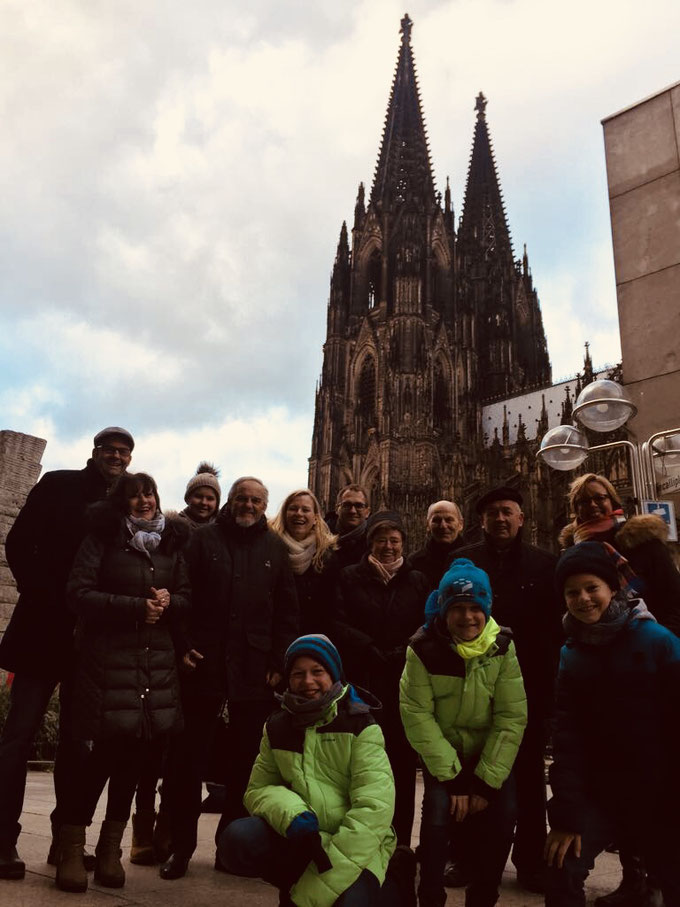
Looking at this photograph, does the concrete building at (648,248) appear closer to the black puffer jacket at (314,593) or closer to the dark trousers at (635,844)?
the black puffer jacket at (314,593)

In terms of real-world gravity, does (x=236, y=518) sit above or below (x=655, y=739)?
above

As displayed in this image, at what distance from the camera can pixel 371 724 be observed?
283 centimetres

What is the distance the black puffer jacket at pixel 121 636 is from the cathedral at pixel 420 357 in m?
31.0

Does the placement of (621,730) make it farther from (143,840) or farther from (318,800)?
(143,840)

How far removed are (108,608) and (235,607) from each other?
0.70 metres

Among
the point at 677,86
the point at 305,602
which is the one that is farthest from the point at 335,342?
the point at 305,602

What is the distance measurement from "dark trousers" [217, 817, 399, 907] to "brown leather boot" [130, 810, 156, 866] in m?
1.28

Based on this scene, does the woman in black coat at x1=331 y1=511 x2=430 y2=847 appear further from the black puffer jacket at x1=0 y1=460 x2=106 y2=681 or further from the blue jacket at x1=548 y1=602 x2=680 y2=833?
the black puffer jacket at x1=0 y1=460 x2=106 y2=681

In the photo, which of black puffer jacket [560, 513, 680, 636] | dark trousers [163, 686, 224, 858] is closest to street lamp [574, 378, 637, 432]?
black puffer jacket [560, 513, 680, 636]

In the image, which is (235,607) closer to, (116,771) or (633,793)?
(116,771)

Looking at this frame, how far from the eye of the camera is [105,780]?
10.5 ft

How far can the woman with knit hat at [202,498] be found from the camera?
184 inches

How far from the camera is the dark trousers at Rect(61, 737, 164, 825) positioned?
10.3 feet

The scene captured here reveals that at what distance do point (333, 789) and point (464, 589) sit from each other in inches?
36.8
